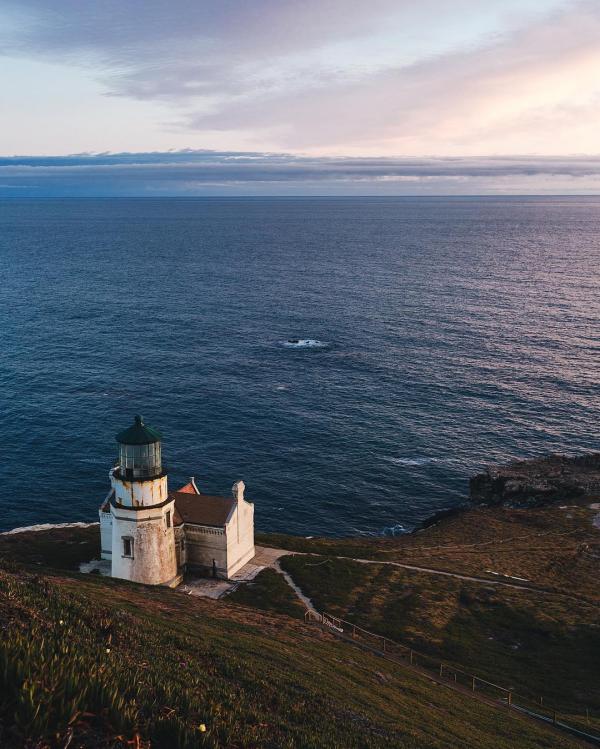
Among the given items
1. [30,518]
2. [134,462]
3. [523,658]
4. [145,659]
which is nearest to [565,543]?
[523,658]

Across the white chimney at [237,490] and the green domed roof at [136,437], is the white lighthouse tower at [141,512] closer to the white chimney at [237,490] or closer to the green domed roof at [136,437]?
the green domed roof at [136,437]

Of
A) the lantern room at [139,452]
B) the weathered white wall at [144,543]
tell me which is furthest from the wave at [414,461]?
the lantern room at [139,452]

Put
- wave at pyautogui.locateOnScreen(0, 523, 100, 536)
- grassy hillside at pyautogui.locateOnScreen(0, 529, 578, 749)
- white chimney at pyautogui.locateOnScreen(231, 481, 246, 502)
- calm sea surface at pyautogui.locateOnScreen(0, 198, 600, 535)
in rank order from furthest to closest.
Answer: calm sea surface at pyautogui.locateOnScreen(0, 198, 600, 535)
wave at pyautogui.locateOnScreen(0, 523, 100, 536)
white chimney at pyautogui.locateOnScreen(231, 481, 246, 502)
grassy hillside at pyautogui.locateOnScreen(0, 529, 578, 749)

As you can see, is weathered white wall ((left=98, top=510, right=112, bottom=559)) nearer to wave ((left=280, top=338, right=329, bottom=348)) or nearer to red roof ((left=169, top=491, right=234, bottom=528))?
red roof ((left=169, top=491, right=234, bottom=528))

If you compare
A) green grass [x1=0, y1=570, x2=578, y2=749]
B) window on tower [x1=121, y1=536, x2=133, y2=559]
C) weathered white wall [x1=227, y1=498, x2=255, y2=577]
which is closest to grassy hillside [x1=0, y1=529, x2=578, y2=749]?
green grass [x1=0, y1=570, x2=578, y2=749]

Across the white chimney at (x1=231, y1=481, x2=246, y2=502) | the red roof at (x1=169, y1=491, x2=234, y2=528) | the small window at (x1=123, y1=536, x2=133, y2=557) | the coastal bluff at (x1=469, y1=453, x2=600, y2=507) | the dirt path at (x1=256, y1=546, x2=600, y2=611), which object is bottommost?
the coastal bluff at (x1=469, y1=453, x2=600, y2=507)

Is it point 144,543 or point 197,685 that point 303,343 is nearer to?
point 144,543
